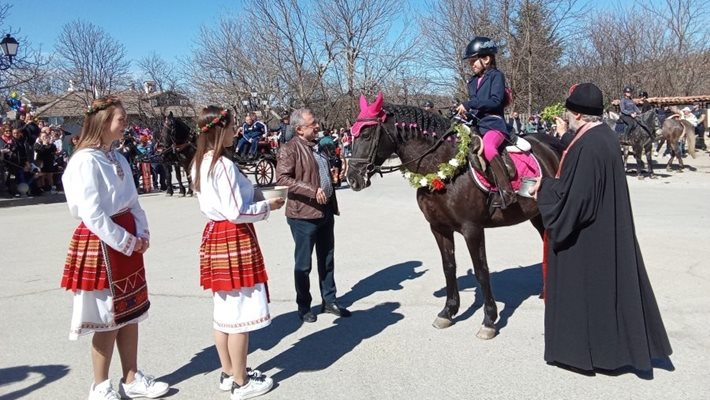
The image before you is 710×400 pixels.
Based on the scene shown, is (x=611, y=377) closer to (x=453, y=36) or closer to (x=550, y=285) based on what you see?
(x=550, y=285)

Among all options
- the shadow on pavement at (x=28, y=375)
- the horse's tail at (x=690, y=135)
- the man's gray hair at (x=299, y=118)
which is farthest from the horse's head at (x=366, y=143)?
the horse's tail at (x=690, y=135)

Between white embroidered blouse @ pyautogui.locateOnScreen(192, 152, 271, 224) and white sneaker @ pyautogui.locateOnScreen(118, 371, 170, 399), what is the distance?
4.16ft

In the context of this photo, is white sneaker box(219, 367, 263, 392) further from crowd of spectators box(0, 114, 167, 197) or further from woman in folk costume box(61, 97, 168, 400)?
crowd of spectators box(0, 114, 167, 197)

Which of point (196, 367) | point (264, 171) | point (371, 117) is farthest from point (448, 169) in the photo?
point (264, 171)

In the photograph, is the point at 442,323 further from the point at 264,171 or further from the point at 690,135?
the point at 690,135

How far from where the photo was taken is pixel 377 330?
5.07 m

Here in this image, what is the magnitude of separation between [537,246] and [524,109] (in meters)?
22.5

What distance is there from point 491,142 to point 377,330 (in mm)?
1971

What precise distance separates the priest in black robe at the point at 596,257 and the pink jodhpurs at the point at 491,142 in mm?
1053

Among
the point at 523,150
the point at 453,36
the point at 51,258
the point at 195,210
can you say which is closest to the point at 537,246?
the point at 523,150

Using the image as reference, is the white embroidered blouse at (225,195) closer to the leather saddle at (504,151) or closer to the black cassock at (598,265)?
the black cassock at (598,265)

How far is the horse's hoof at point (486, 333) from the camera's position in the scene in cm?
475

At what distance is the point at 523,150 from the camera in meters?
5.28

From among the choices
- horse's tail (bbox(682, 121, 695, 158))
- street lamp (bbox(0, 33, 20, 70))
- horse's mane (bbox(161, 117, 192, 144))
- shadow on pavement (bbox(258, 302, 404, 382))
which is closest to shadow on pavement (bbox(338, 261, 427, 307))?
shadow on pavement (bbox(258, 302, 404, 382))
